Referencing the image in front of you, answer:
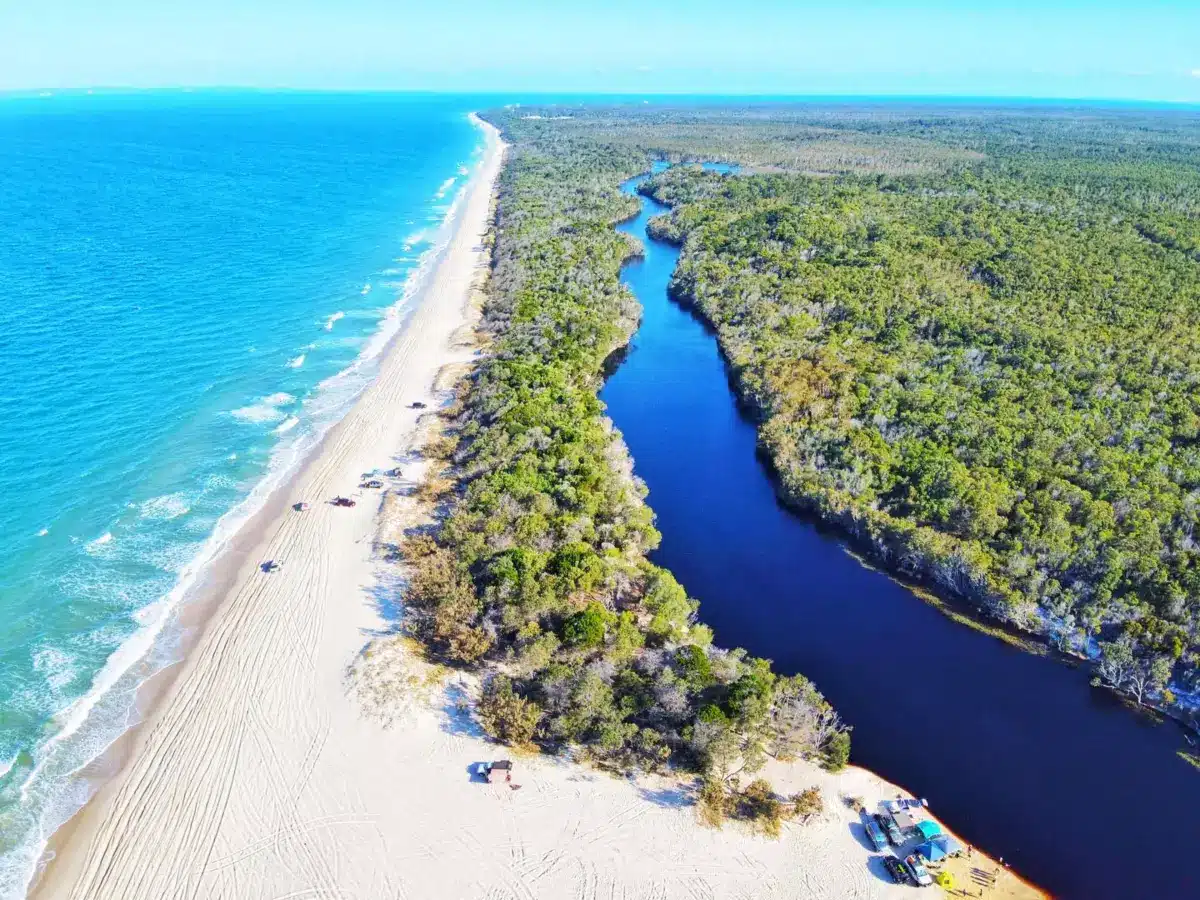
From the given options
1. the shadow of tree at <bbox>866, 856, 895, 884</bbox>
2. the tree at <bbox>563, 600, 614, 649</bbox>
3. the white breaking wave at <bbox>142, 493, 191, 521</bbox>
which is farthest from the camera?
the white breaking wave at <bbox>142, 493, 191, 521</bbox>

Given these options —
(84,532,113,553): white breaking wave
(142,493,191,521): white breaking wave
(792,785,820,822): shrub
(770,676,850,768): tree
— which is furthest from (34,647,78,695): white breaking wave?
(792,785,820,822): shrub

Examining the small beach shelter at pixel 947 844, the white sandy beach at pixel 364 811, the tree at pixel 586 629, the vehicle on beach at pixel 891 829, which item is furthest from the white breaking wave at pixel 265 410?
the small beach shelter at pixel 947 844

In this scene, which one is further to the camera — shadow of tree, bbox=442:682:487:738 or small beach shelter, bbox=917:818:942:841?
shadow of tree, bbox=442:682:487:738

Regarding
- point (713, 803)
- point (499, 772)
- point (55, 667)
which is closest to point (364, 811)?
point (499, 772)

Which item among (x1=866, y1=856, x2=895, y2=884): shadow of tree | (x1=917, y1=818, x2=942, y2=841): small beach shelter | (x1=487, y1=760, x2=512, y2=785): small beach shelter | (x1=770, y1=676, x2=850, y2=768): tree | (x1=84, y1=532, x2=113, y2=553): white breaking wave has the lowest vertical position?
(x1=866, y1=856, x2=895, y2=884): shadow of tree

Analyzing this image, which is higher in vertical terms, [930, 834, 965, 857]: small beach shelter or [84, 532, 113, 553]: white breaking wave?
[84, 532, 113, 553]: white breaking wave

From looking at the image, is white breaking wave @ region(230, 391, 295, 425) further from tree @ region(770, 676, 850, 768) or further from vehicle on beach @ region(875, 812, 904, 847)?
vehicle on beach @ region(875, 812, 904, 847)

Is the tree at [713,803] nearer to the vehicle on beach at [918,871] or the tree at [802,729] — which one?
the tree at [802,729]
